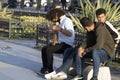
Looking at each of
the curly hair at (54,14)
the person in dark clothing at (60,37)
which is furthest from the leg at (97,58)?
the curly hair at (54,14)

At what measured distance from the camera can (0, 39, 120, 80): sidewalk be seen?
916 cm

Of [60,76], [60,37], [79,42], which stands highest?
[60,37]

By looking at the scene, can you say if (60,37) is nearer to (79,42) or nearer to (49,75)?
(49,75)

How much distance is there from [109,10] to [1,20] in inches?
267

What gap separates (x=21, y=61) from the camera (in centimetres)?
1110

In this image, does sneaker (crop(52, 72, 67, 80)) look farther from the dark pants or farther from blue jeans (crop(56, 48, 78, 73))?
the dark pants

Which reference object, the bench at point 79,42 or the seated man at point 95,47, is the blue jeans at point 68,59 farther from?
the bench at point 79,42

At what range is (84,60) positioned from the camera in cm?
839

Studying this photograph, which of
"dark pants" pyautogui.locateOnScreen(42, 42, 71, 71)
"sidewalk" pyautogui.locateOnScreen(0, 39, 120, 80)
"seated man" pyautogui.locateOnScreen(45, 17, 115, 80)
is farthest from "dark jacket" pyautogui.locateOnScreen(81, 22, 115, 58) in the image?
"sidewalk" pyautogui.locateOnScreen(0, 39, 120, 80)

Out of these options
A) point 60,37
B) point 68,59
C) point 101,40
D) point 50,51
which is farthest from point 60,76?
point 101,40

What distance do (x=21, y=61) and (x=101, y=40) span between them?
3662 millimetres

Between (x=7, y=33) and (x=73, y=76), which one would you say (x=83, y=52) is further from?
(x=7, y=33)

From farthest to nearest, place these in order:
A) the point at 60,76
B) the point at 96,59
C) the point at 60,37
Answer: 1. the point at 60,37
2. the point at 60,76
3. the point at 96,59

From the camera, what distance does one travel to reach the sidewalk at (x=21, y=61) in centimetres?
916
